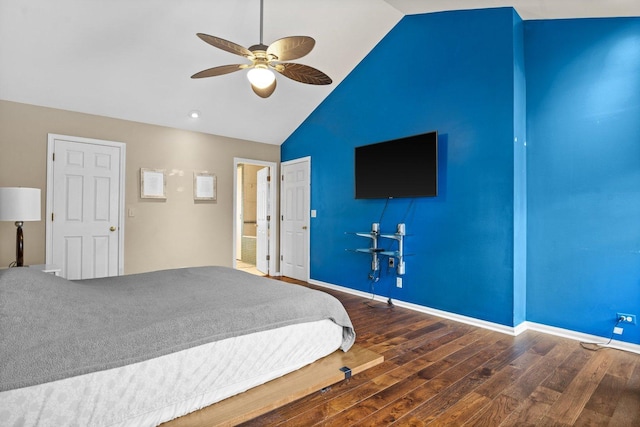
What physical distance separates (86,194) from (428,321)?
171 inches

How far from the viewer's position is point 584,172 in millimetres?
3039

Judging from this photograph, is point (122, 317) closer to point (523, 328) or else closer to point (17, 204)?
point (17, 204)

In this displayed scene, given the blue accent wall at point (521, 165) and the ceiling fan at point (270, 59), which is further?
the blue accent wall at point (521, 165)

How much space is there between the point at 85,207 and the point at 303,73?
330cm

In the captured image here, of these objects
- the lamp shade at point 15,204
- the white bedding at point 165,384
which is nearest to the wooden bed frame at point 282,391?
the white bedding at point 165,384

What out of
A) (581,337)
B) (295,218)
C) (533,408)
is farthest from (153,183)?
(581,337)

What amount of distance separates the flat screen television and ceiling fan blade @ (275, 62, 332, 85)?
1.36m

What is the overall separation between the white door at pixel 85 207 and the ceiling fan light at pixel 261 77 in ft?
8.89

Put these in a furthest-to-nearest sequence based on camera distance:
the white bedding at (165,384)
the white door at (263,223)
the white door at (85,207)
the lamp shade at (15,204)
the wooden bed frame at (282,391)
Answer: the white door at (263,223)
the white door at (85,207)
the lamp shade at (15,204)
the wooden bed frame at (282,391)
the white bedding at (165,384)

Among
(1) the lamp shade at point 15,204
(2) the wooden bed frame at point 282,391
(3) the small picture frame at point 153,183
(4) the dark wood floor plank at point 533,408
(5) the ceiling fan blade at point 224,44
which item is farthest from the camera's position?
(3) the small picture frame at point 153,183

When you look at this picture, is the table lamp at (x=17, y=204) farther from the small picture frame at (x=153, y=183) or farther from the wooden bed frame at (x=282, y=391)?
the wooden bed frame at (x=282, y=391)

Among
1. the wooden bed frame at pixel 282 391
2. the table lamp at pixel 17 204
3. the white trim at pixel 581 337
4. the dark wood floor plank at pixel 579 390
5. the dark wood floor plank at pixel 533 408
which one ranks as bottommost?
the dark wood floor plank at pixel 533 408

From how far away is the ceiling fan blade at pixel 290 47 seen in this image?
2.39 metres

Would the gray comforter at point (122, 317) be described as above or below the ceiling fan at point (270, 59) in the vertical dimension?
below
